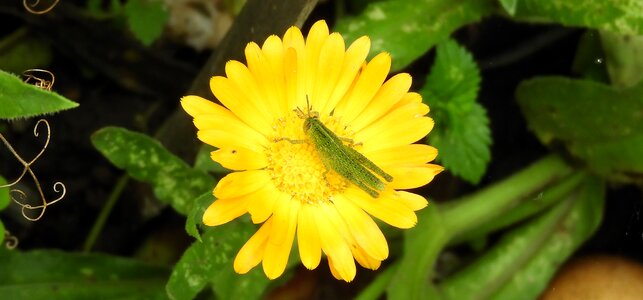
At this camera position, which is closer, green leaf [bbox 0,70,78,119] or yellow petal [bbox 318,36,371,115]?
green leaf [bbox 0,70,78,119]

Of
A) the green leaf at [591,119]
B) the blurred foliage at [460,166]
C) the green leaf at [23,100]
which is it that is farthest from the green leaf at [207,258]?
the green leaf at [591,119]

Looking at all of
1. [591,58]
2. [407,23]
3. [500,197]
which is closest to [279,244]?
[407,23]

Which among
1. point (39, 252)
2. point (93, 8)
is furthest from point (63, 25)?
point (39, 252)

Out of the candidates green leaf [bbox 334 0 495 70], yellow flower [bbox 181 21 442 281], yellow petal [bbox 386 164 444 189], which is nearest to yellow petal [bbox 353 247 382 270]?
yellow flower [bbox 181 21 442 281]

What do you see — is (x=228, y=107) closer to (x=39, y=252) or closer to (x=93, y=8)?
(x=39, y=252)

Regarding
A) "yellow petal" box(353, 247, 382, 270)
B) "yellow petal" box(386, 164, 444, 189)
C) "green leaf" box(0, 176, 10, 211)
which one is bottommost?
"green leaf" box(0, 176, 10, 211)

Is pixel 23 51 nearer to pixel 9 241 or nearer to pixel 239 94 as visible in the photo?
pixel 9 241

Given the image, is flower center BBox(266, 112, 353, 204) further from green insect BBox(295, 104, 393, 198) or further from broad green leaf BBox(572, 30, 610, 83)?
broad green leaf BBox(572, 30, 610, 83)
